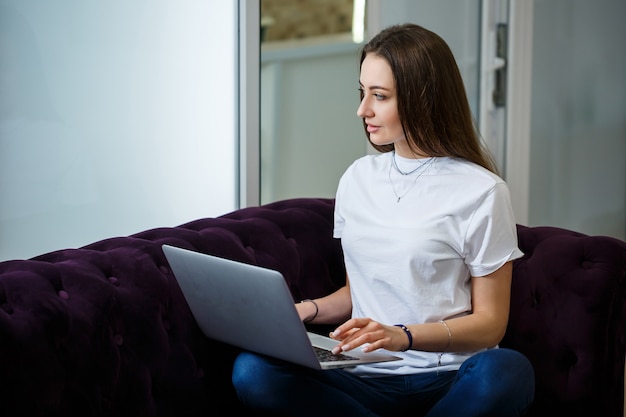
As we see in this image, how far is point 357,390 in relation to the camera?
1.66m

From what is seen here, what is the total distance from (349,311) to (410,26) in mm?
610

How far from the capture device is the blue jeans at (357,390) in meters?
1.55

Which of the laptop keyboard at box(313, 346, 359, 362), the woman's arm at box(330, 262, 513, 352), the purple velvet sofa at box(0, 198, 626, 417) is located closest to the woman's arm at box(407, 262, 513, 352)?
the woman's arm at box(330, 262, 513, 352)

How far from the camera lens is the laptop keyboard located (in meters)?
1.49

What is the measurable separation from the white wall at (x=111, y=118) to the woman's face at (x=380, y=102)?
2.32 ft

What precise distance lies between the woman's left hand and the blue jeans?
11 centimetres

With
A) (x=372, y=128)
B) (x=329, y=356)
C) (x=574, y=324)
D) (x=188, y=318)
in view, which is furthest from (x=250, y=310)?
(x=574, y=324)

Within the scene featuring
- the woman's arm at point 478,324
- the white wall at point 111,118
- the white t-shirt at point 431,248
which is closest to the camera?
the woman's arm at point 478,324

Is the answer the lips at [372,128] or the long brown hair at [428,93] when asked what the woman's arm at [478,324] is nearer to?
the long brown hair at [428,93]

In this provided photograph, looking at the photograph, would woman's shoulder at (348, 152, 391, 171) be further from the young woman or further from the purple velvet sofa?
the purple velvet sofa

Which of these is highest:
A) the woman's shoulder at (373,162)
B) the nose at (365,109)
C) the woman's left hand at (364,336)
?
the nose at (365,109)

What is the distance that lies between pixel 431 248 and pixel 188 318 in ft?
1.59

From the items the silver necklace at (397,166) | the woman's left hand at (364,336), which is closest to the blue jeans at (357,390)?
the woman's left hand at (364,336)

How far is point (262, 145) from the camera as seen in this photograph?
2744 millimetres
